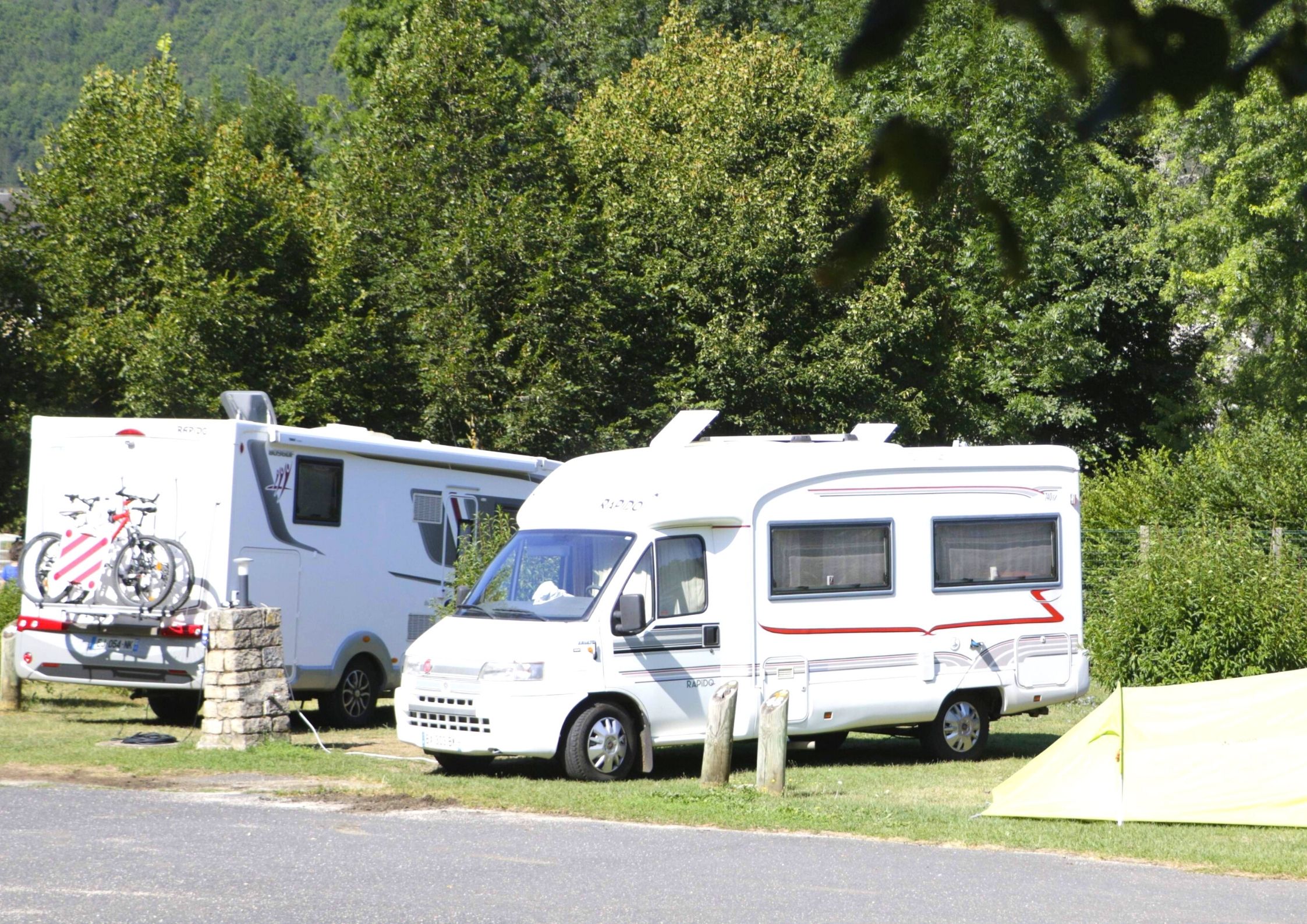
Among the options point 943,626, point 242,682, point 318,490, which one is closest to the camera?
point 242,682

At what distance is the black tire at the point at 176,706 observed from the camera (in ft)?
50.8

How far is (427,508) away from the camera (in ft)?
53.4

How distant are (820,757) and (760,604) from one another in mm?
2389

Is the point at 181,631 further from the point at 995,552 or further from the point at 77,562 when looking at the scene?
the point at 995,552

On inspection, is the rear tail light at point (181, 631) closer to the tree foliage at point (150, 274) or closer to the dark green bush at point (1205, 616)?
the tree foliage at point (150, 274)

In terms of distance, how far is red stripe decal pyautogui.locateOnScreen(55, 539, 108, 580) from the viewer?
1431 centimetres

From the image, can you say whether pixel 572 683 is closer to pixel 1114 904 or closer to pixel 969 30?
pixel 1114 904

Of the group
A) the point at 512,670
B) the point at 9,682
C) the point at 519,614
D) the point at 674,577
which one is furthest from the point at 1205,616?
the point at 9,682

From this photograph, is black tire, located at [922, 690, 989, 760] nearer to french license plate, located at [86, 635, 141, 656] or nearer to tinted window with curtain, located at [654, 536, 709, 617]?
tinted window with curtain, located at [654, 536, 709, 617]

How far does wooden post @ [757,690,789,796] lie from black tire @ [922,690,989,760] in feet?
8.91

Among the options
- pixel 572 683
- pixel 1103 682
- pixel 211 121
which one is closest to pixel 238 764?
pixel 572 683

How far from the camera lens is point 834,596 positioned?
12891 mm

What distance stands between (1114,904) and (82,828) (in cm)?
580

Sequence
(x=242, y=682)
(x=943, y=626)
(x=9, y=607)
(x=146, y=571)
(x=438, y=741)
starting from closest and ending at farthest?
(x=438, y=741), (x=242, y=682), (x=943, y=626), (x=146, y=571), (x=9, y=607)
